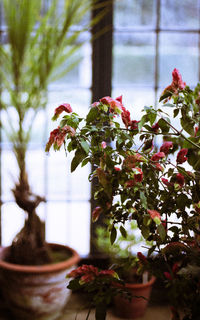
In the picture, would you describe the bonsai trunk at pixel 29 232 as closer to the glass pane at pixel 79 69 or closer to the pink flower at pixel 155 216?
the glass pane at pixel 79 69

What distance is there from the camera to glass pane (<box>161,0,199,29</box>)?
243 cm

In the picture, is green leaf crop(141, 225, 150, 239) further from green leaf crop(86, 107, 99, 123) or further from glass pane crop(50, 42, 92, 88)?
glass pane crop(50, 42, 92, 88)

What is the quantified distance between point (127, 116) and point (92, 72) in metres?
1.45

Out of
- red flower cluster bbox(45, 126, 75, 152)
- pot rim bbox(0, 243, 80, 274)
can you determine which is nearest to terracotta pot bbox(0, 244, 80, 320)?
pot rim bbox(0, 243, 80, 274)

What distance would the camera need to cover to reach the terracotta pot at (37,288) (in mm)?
2080

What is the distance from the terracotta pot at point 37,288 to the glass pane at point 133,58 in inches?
44.7

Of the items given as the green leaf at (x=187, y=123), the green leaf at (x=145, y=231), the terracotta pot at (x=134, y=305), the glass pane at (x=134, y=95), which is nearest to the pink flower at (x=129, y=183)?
the green leaf at (x=145, y=231)

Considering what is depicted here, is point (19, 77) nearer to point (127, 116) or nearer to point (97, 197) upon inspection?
point (127, 116)

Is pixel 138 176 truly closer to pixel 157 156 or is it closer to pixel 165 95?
pixel 157 156

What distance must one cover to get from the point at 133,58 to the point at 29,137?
820 mm

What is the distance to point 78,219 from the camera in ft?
8.49

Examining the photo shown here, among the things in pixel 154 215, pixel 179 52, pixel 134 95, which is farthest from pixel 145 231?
pixel 179 52

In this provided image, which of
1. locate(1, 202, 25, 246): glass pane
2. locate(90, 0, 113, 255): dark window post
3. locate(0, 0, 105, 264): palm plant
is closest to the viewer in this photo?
locate(0, 0, 105, 264): palm plant

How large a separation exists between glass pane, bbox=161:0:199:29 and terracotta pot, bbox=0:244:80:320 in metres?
1.50
